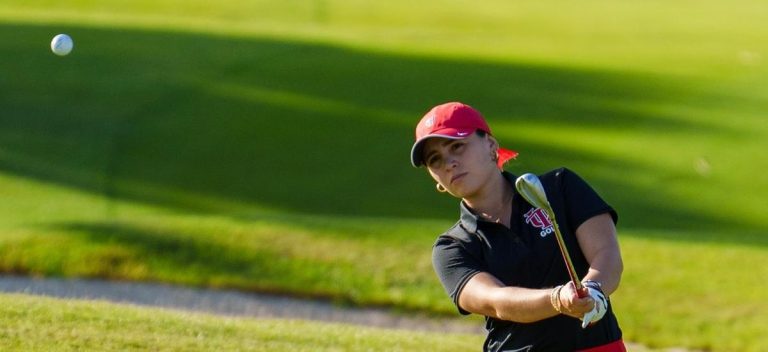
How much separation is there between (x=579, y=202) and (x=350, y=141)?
42.2 ft

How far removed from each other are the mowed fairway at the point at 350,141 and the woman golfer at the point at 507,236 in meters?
6.53

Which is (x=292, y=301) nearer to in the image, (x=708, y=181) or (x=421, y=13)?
(x=708, y=181)

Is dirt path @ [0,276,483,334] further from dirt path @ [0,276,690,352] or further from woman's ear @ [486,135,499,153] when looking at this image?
woman's ear @ [486,135,499,153]

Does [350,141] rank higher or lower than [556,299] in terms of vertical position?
higher

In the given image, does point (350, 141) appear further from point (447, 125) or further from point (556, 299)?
point (556, 299)

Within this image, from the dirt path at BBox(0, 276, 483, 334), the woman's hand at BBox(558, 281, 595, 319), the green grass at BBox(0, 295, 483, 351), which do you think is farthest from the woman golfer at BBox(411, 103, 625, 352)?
the dirt path at BBox(0, 276, 483, 334)

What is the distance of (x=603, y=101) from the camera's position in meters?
20.6

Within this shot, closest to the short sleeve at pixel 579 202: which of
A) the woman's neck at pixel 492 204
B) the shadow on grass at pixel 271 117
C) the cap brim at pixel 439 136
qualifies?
the woman's neck at pixel 492 204

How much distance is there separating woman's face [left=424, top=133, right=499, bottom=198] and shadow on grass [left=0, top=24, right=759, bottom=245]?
8138 millimetres

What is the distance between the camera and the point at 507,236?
5.10 m

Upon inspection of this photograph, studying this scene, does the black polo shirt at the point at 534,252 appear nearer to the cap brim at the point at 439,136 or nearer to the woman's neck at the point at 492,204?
the woman's neck at the point at 492,204

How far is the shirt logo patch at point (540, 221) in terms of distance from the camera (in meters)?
5.07

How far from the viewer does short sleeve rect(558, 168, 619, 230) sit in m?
5.09

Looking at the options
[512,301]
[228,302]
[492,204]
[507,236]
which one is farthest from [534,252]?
[228,302]
